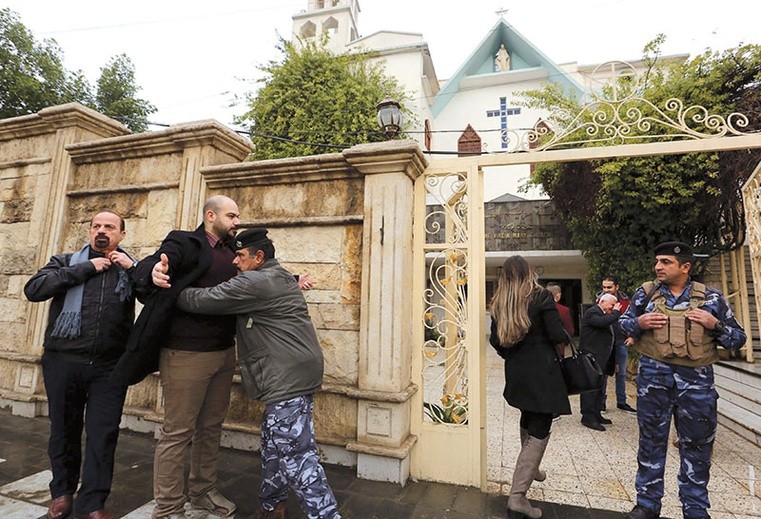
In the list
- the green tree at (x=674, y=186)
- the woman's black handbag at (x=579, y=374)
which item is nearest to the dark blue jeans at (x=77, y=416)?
the woman's black handbag at (x=579, y=374)

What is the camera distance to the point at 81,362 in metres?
2.53

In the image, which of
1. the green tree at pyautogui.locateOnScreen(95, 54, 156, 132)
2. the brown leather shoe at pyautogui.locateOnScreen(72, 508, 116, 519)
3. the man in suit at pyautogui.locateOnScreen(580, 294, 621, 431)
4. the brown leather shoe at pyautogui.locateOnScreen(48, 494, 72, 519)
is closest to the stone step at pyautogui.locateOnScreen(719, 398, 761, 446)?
the man in suit at pyautogui.locateOnScreen(580, 294, 621, 431)

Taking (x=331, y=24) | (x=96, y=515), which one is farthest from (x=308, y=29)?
(x=96, y=515)

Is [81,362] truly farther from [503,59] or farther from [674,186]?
[503,59]

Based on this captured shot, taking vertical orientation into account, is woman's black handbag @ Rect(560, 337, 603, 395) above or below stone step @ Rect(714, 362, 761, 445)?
above

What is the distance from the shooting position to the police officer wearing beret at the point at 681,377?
250cm

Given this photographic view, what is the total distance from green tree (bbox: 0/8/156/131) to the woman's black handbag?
12277mm

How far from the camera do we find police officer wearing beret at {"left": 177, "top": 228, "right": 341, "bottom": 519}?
2.22 m

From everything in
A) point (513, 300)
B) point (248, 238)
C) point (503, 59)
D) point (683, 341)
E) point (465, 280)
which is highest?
point (503, 59)

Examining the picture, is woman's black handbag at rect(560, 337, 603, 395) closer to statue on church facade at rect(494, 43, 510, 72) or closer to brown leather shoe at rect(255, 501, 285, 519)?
brown leather shoe at rect(255, 501, 285, 519)

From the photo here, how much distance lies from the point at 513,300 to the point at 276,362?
1641 millimetres

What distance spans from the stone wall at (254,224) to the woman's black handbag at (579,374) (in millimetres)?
1177

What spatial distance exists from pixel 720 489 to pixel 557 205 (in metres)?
6.92

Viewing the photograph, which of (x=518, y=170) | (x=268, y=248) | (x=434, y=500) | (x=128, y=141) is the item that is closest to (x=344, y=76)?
(x=518, y=170)
